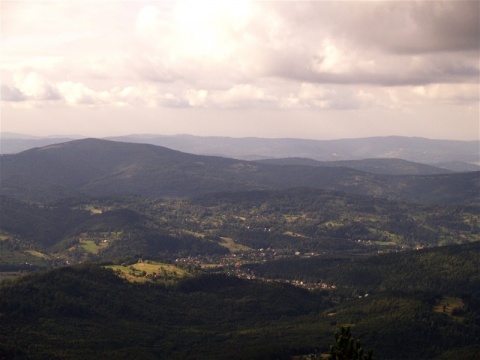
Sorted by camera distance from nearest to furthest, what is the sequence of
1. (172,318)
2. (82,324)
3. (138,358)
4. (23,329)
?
(138,358) → (23,329) → (82,324) → (172,318)

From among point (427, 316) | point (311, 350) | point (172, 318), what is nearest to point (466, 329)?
point (427, 316)

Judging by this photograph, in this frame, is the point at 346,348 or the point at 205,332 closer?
the point at 346,348

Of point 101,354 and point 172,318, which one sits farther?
point 172,318

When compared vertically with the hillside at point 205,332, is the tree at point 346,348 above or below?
above

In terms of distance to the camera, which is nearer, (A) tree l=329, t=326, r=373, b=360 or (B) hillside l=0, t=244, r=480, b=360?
(A) tree l=329, t=326, r=373, b=360

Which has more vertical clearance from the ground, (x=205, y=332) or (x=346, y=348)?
(x=346, y=348)

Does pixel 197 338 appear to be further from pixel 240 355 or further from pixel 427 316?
pixel 427 316

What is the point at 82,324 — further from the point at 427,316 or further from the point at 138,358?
the point at 427,316

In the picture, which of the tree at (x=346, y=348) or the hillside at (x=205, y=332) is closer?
the tree at (x=346, y=348)

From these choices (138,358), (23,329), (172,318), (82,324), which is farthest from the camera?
(172,318)

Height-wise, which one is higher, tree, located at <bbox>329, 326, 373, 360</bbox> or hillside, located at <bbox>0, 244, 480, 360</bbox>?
tree, located at <bbox>329, 326, 373, 360</bbox>
